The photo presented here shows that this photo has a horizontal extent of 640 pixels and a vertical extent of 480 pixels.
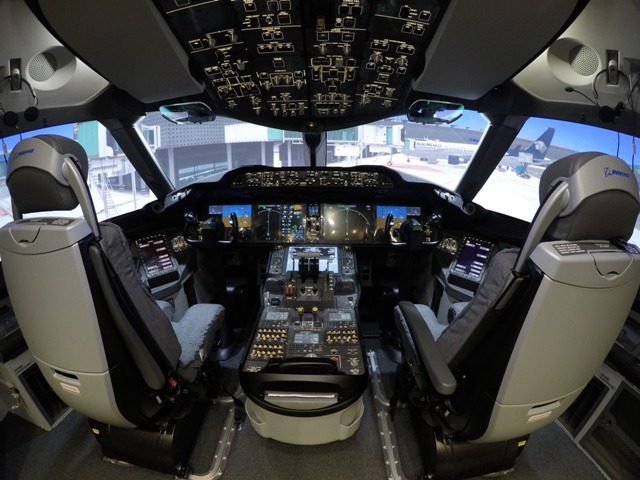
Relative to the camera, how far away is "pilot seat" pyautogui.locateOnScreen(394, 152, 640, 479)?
1013 millimetres

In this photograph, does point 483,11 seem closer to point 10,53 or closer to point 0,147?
point 10,53

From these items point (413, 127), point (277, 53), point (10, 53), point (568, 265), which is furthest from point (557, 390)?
point (10, 53)

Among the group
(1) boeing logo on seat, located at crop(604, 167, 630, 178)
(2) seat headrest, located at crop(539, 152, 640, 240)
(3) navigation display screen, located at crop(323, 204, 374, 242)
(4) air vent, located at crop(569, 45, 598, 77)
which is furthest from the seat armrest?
(4) air vent, located at crop(569, 45, 598, 77)

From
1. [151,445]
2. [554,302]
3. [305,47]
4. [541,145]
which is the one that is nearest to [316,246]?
[305,47]

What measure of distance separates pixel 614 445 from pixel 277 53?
2664 mm

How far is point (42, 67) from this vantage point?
6.52ft

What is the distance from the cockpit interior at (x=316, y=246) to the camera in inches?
45.5

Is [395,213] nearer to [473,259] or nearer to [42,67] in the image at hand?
[473,259]

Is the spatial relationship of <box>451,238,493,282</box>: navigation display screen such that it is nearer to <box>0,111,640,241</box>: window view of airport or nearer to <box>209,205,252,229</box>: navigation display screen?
<box>0,111,640,241</box>: window view of airport

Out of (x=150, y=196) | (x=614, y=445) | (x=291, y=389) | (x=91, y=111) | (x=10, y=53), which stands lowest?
(x=614, y=445)

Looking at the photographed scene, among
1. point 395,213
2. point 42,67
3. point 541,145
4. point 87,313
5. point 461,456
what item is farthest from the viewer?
point 395,213

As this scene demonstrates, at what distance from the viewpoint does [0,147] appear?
1956 mm

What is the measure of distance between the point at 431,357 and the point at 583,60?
178cm

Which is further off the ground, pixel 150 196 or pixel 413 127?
pixel 413 127
